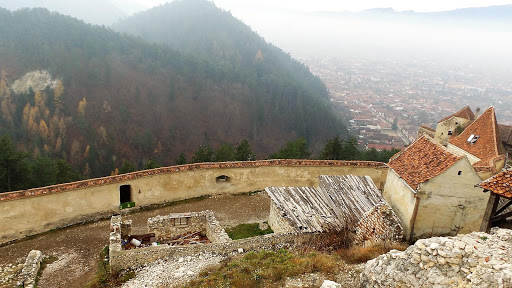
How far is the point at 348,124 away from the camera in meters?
114

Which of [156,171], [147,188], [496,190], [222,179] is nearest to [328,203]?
[222,179]

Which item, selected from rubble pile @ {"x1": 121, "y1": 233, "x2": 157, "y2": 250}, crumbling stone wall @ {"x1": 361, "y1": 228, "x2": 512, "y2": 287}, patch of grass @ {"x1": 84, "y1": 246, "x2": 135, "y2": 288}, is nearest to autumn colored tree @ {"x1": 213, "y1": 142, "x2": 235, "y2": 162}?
rubble pile @ {"x1": 121, "y1": 233, "x2": 157, "y2": 250}

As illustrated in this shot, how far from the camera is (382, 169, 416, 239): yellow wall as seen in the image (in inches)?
604

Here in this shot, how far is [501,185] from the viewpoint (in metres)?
10.3

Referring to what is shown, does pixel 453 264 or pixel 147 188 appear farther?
pixel 147 188

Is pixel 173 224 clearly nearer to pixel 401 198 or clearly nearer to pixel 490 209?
pixel 401 198

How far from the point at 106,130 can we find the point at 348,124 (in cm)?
7083

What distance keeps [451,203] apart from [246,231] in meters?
8.90

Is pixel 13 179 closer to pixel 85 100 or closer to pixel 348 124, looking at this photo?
pixel 85 100

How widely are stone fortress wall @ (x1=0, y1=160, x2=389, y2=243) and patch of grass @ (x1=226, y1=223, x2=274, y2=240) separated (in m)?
4.09

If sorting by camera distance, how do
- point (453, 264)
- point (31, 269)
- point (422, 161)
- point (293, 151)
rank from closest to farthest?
point (453, 264), point (31, 269), point (422, 161), point (293, 151)

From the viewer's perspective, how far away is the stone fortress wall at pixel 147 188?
15.8 metres

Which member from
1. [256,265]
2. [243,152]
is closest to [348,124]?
[243,152]

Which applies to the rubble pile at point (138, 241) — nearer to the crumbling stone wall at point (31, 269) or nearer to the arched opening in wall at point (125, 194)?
the crumbling stone wall at point (31, 269)
